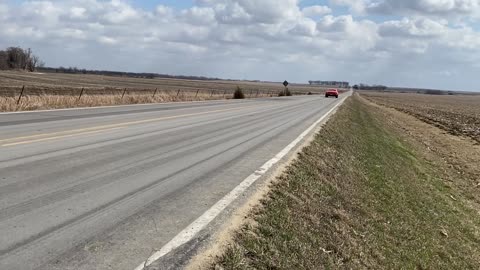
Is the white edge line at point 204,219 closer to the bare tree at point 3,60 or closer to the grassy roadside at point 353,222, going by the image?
the grassy roadside at point 353,222

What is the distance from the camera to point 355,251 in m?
6.05

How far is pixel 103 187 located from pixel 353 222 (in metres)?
3.75

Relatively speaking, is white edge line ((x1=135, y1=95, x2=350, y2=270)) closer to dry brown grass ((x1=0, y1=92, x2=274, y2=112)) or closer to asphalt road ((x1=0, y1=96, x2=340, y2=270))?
asphalt road ((x1=0, y1=96, x2=340, y2=270))

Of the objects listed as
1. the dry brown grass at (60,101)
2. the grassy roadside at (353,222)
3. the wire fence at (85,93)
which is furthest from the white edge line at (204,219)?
the wire fence at (85,93)

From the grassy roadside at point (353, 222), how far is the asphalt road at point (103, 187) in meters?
0.86

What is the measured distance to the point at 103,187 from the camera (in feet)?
21.7

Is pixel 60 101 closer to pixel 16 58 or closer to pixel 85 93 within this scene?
pixel 85 93

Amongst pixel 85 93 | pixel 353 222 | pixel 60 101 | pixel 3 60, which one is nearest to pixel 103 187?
pixel 353 222

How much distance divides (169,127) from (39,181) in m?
8.62

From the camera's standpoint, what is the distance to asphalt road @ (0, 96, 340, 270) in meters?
4.42

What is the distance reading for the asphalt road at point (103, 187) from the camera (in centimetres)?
442

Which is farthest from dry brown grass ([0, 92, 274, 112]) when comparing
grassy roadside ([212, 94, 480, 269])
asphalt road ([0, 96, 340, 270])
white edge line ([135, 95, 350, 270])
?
white edge line ([135, 95, 350, 270])

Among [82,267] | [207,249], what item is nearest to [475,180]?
[207,249]

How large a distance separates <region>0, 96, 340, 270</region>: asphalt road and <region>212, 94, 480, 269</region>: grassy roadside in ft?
2.82
